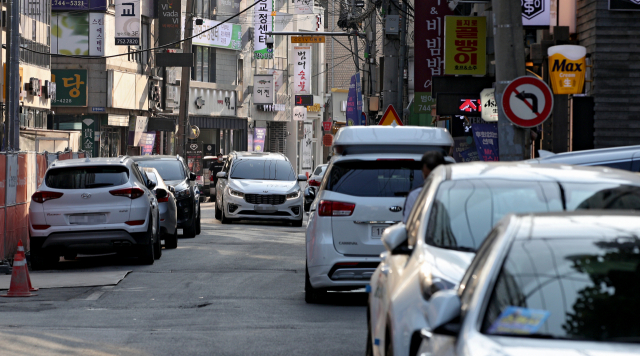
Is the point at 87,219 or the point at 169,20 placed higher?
the point at 169,20

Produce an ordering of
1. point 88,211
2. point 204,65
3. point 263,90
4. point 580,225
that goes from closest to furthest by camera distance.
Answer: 1. point 580,225
2. point 88,211
3. point 204,65
4. point 263,90

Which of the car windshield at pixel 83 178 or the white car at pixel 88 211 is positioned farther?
the car windshield at pixel 83 178

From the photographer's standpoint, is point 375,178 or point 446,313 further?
point 375,178

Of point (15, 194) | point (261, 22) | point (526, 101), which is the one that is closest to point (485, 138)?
point (526, 101)

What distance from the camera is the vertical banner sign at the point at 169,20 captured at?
45.2 metres

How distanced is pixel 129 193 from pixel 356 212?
18.7ft

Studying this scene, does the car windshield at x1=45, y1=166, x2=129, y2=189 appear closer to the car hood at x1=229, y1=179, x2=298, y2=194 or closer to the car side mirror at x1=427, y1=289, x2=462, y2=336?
the car hood at x1=229, y1=179, x2=298, y2=194

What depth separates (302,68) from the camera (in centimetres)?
6538

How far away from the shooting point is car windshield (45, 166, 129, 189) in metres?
15.3

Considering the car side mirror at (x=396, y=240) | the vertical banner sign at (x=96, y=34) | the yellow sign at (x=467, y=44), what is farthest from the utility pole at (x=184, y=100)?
the car side mirror at (x=396, y=240)

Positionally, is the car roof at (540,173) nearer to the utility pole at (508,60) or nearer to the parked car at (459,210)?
the parked car at (459,210)

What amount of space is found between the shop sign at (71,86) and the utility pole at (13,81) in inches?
768

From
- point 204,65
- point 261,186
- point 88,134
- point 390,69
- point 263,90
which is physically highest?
point 204,65

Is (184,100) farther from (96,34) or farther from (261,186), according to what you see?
(261,186)
